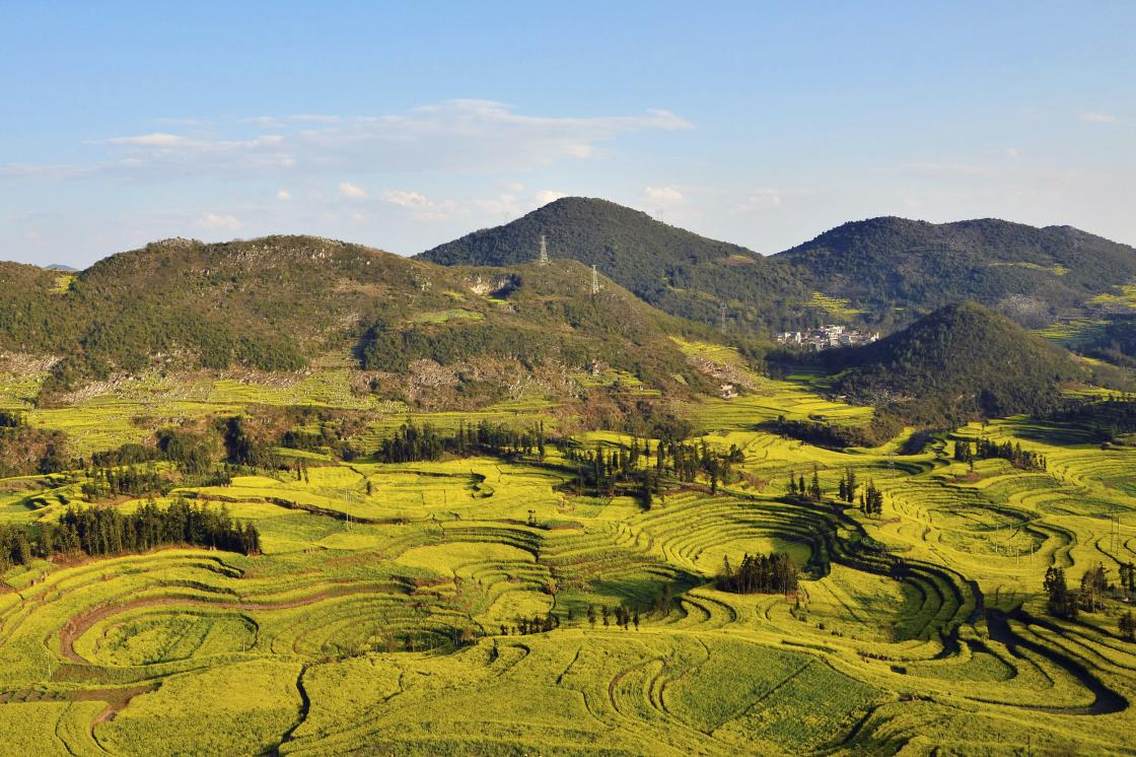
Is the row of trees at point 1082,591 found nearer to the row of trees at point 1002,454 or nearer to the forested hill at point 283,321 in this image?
the row of trees at point 1002,454

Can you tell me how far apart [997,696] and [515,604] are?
34202mm

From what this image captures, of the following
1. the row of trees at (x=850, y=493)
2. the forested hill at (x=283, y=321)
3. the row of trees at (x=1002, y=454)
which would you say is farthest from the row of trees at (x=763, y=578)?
the forested hill at (x=283, y=321)

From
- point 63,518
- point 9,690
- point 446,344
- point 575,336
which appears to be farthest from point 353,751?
point 575,336

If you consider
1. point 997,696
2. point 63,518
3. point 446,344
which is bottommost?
point 997,696

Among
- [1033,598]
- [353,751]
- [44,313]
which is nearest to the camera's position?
[353,751]

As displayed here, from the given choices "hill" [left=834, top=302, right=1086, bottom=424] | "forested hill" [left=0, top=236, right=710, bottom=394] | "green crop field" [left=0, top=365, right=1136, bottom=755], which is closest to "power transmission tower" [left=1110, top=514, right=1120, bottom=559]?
"green crop field" [left=0, top=365, right=1136, bottom=755]

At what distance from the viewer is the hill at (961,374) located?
17088cm

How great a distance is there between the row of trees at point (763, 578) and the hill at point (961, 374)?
97178 millimetres

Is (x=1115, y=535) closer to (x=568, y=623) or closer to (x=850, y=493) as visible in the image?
(x=850, y=493)

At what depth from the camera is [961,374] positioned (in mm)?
182500

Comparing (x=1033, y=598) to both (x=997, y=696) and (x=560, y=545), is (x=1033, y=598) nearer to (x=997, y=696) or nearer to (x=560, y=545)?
(x=997, y=696)

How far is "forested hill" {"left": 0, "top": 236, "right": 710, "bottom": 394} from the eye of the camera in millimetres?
153875

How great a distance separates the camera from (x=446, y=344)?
17100cm

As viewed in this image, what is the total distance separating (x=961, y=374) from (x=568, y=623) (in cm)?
13708
